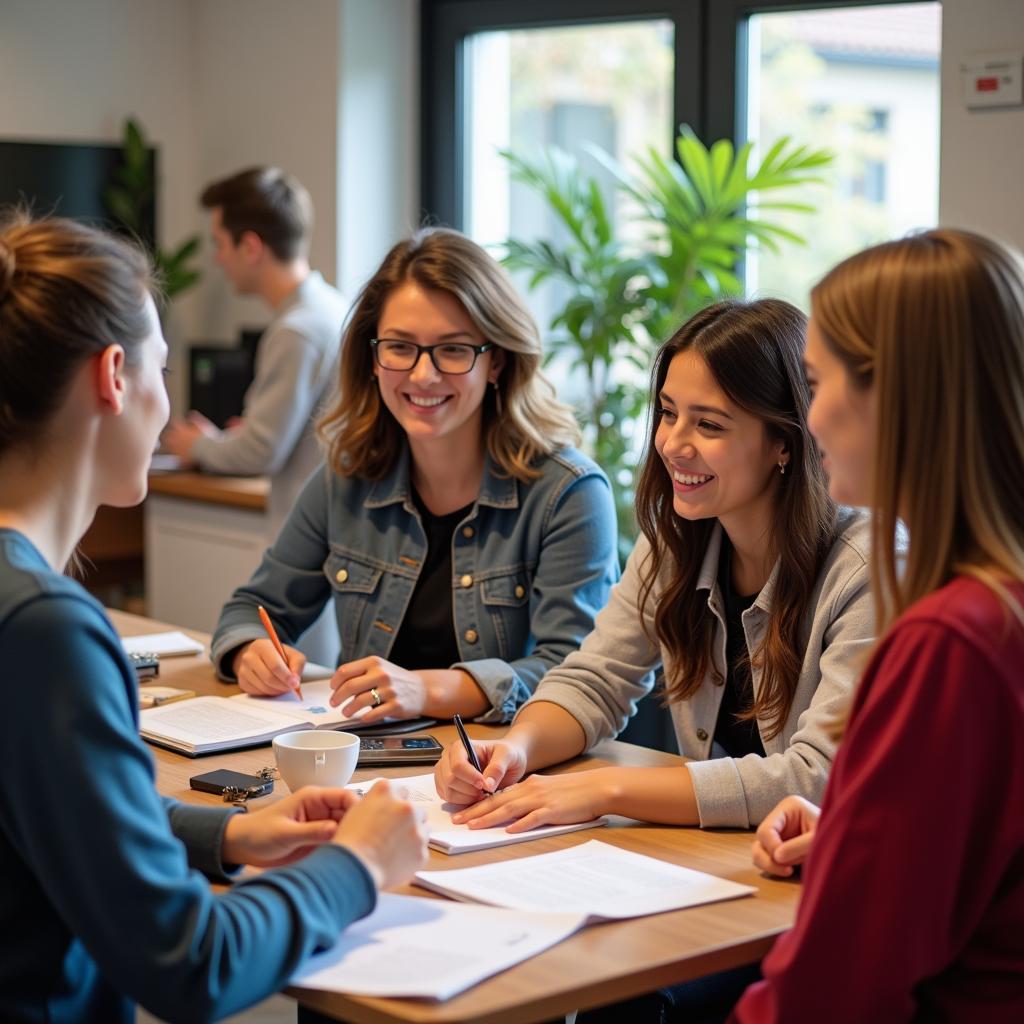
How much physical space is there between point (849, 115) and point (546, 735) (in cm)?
250

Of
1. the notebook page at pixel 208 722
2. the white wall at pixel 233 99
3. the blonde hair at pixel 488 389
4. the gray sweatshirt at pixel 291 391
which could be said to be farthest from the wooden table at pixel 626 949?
the white wall at pixel 233 99

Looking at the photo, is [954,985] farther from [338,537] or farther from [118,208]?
[118,208]

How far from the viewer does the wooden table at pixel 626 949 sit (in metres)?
1.19

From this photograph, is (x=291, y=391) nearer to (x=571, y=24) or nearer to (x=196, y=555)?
(x=196, y=555)

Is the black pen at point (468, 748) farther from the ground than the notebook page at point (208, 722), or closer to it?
farther from the ground

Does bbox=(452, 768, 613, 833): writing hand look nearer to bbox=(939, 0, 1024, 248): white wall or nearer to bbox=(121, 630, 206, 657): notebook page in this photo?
bbox=(121, 630, 206, 657): notebook page

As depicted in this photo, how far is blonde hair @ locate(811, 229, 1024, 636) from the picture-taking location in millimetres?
1165

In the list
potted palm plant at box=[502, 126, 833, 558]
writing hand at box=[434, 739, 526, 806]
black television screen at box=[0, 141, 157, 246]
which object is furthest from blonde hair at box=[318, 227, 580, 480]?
black television screen at box=[0, 141, 157, 246]

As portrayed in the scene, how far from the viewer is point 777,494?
189 centimetres

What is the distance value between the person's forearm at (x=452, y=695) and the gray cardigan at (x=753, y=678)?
0.41 ft

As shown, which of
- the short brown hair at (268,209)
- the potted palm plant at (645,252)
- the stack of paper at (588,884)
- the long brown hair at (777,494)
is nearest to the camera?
the stack of paper at (588,884)

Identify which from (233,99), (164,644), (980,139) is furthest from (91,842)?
(233,99)

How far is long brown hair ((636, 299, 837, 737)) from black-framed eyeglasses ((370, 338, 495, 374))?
1.52 feet

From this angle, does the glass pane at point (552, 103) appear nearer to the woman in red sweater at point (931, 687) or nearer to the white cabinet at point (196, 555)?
the white cabinet at point (196, 555)
